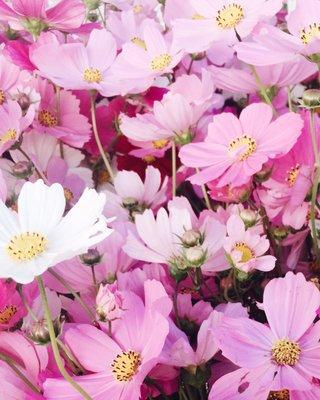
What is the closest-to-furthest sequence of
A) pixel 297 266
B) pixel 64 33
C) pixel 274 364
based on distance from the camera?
pixel 274 364
pixel 297 266
pixel 64 33

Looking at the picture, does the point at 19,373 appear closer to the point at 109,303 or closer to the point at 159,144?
the point at 109,303

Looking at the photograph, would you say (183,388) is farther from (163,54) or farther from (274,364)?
(163,54)

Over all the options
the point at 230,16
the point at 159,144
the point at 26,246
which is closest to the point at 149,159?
the point at 159,144

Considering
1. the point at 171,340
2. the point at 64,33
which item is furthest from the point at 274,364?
the point at 64,33

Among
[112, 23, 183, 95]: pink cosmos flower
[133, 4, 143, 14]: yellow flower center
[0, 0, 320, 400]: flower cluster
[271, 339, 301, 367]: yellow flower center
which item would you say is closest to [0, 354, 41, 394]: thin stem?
[0, 0, 320, 400]: flower cluster

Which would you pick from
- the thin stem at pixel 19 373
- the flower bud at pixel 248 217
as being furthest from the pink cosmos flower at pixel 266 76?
the thin stem at pixel 19 373

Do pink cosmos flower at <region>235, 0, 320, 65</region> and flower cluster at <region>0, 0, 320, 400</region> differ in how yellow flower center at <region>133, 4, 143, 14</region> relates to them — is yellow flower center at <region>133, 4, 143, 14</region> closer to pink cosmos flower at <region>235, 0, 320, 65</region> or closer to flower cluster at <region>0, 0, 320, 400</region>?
flower cluster at <region>0, 0, 320, 400</region>
